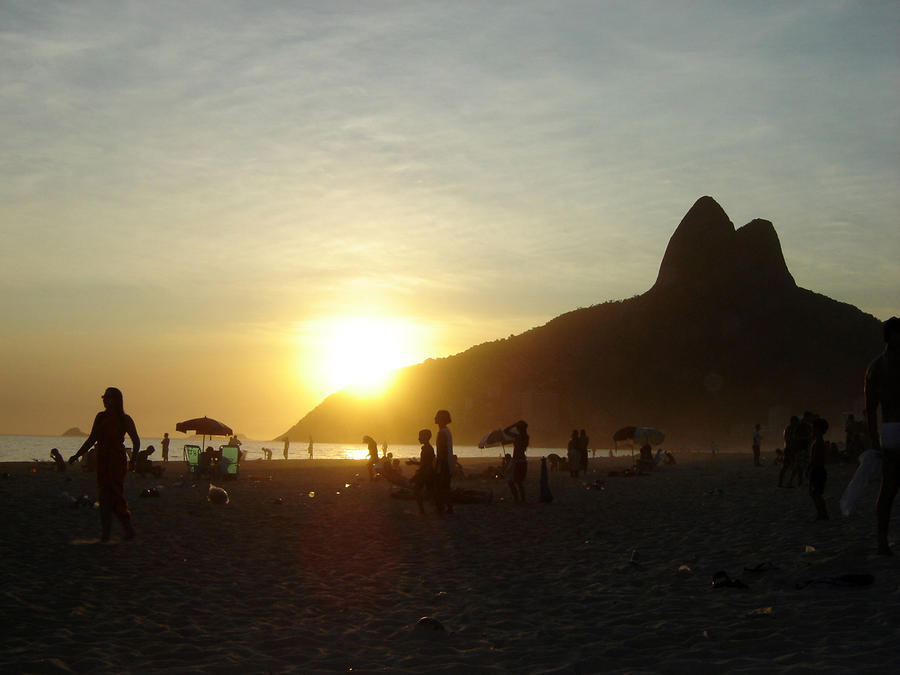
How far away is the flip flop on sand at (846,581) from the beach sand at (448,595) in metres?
0.04

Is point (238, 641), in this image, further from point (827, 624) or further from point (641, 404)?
point (641, 404)

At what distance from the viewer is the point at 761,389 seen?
132375 mm

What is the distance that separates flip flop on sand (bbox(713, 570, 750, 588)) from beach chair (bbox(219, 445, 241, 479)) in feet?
65.6

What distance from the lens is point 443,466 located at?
1480cm

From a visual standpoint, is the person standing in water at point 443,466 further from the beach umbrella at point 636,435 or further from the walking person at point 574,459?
the beach umbrella at point 636,435

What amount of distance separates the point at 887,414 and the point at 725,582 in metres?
2.25

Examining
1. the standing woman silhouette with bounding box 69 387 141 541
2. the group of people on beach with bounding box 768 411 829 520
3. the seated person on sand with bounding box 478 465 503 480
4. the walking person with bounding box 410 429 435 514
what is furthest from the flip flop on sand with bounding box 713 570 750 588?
the seated person on sand with bounding box 478 465 503 480

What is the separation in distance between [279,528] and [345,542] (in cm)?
204

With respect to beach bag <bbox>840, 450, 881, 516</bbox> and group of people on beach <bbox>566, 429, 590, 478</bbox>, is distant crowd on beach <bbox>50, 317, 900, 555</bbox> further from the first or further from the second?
group of people on beach <bbox>566, 429, 590, 478</bbox>

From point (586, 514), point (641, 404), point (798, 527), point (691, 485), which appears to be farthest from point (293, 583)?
point (641, 404)

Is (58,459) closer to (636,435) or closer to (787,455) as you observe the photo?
(787,455)

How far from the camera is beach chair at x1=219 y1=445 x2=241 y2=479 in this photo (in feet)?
81.9

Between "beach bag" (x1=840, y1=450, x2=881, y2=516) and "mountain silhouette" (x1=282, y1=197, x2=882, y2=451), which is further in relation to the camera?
"mountain silhouette" (x1=282, y1=197, x2=882, y2=451)

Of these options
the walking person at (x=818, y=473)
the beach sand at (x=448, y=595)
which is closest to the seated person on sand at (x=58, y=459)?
the beach sand at (x=448, y=595)
